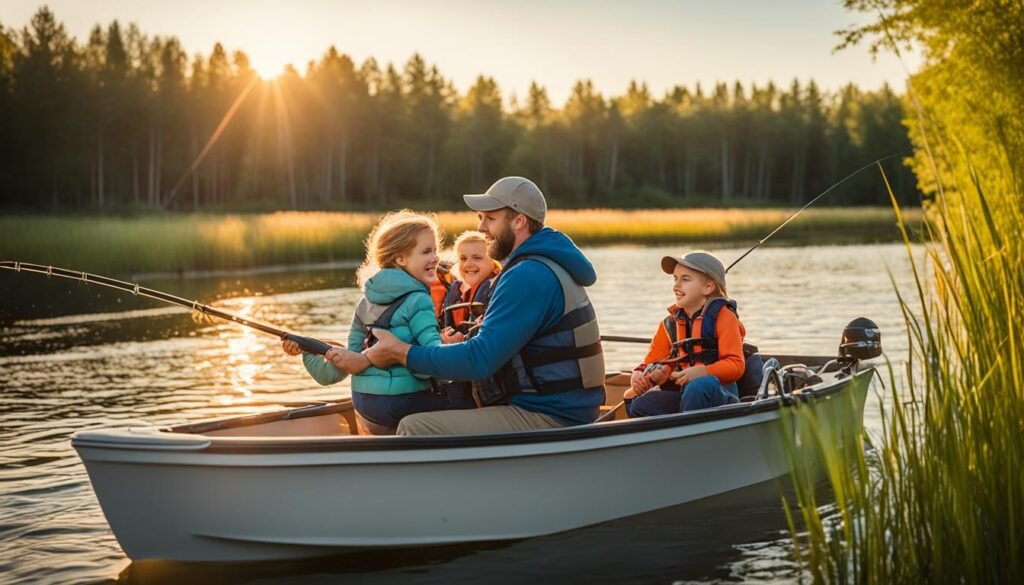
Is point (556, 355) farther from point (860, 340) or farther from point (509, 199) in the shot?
point (860, 340)

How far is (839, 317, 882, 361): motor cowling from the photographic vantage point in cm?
773

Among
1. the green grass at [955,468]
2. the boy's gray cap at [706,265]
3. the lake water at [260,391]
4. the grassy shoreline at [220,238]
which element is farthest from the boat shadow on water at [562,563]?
the grassy shoreline at [220,238]

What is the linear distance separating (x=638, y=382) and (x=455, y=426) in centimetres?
167

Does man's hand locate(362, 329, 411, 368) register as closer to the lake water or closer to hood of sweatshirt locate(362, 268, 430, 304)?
hood of sweatshirt locate(362, 268, 430, 304)

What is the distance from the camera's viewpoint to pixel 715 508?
22.6ft

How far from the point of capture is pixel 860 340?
7789 mm

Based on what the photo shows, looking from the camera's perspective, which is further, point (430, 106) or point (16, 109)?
point (430, 106)

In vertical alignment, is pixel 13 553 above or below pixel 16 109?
below

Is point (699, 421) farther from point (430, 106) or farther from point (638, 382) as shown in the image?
point (430, 106)

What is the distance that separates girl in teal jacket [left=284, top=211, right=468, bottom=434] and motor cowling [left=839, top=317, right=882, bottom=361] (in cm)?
315

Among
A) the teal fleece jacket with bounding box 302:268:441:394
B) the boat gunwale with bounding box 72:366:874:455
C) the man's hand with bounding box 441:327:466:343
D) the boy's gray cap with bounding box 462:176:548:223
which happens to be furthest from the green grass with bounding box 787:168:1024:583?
the man's hand with bounding box 441:327:466:343

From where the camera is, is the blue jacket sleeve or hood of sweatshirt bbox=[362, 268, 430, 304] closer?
the blue jacket sleeve

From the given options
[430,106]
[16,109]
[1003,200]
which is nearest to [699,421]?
[1003,200]

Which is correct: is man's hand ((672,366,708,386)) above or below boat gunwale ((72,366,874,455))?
above
